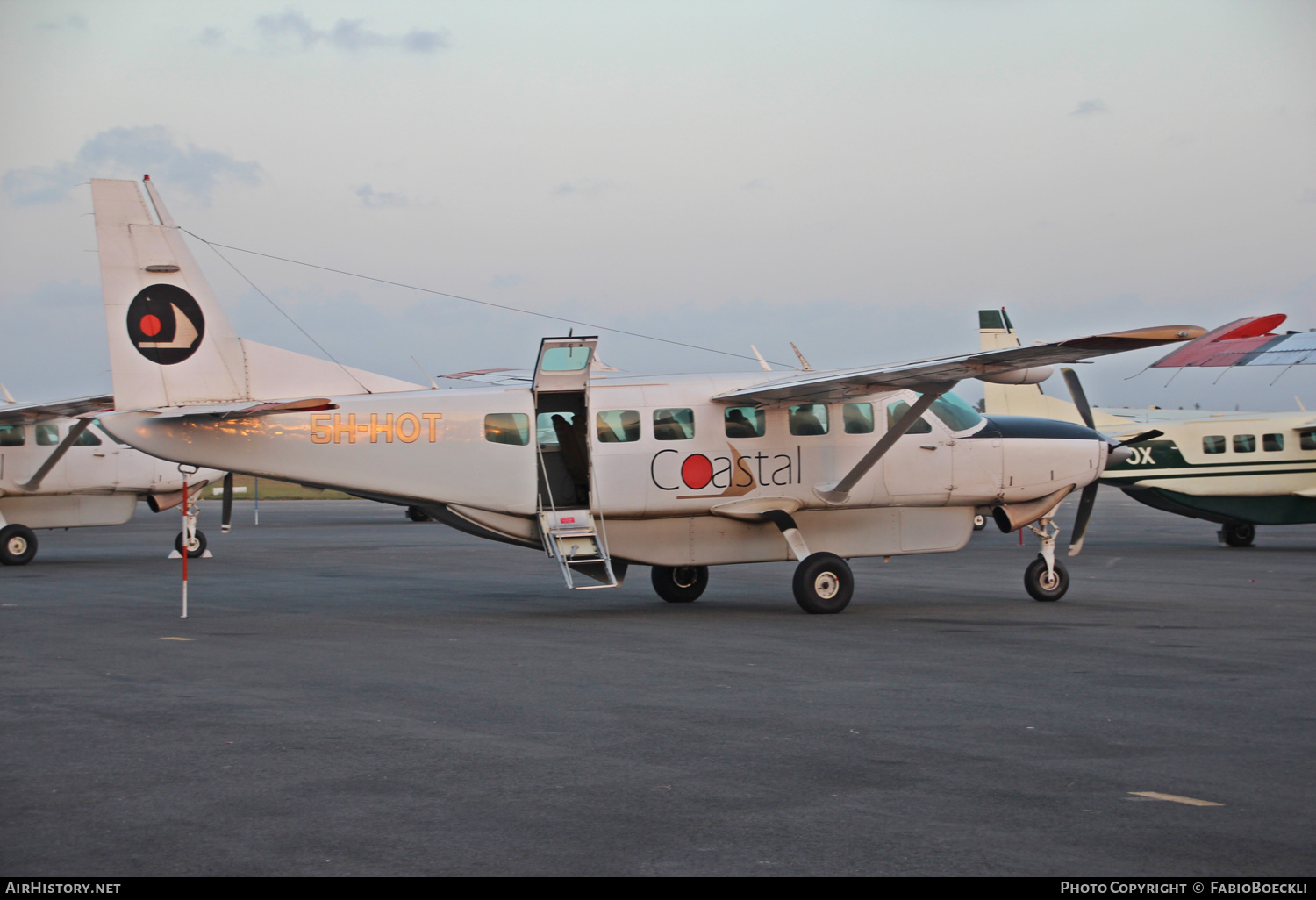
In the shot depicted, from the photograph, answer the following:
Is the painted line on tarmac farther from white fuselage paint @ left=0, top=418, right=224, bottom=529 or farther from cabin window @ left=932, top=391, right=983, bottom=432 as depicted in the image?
white fuselage paint @ left=0, top=418, right=224, bottom=529

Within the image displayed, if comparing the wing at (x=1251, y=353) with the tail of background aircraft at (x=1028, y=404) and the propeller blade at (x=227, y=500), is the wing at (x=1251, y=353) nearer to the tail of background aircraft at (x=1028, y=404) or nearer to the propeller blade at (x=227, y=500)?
the tail of background aircraft at (x=1028, y=404)

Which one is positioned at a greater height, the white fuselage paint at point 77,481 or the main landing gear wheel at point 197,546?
the white fuselage paint at point 77,481

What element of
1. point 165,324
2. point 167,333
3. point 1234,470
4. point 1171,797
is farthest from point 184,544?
point 1234,470

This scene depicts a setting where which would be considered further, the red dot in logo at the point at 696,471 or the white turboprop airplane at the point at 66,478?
the white turboprop airplane at the point at 66,478

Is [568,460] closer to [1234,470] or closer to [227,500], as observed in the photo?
[227,500]

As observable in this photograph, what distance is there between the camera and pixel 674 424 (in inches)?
571

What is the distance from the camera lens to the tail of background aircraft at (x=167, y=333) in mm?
13805

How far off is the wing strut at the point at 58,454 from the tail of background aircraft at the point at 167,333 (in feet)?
31.0

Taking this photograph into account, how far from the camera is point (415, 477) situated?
13891 millimetres

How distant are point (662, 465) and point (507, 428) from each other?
6.36ft

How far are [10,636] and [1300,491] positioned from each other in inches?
Result: 999

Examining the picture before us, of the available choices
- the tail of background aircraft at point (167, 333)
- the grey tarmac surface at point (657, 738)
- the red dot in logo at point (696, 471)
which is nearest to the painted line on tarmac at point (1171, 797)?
the grey tarmac surface at point (657, 738)

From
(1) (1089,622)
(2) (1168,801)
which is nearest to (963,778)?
(2) (1168,801)
